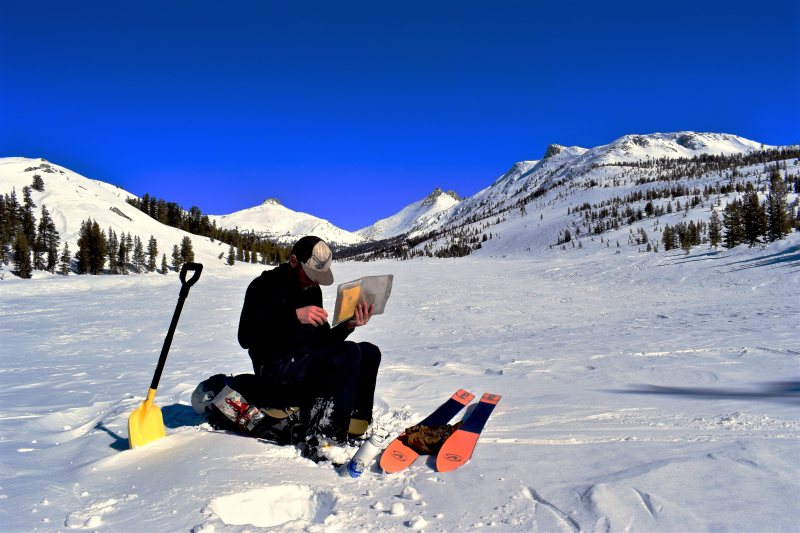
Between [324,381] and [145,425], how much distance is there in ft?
4.80

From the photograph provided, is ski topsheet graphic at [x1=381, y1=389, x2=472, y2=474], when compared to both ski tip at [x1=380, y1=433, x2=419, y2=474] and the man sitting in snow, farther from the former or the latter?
the man sitting in snow

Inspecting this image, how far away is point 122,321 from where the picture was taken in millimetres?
13102

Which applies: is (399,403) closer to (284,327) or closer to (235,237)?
(284,327)

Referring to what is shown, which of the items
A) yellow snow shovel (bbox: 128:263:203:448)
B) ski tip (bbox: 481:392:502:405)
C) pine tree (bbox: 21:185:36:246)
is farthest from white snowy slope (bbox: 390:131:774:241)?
yellow snow shovel (bbox: 128:263:203:448)

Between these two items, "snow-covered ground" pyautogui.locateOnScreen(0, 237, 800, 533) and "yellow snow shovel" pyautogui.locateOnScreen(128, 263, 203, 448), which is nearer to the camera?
"snow-covered ground" pyautogui.locateOnScreen(0, 237, 800, 533)

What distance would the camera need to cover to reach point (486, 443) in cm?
332

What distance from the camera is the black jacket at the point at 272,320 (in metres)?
3.25

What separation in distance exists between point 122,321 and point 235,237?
77.0 meters

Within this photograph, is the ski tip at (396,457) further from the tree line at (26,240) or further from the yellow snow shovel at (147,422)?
the tree line at (26,240)

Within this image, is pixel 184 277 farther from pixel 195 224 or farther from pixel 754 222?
pixel 195 224

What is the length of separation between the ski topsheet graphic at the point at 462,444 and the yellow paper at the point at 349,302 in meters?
1.37

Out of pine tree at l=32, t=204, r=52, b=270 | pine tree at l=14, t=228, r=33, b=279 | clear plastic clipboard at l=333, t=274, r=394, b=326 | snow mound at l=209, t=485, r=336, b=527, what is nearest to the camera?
snow mound at l=209, t=485, r=336, b=527

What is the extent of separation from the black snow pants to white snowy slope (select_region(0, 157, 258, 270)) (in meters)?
52.4

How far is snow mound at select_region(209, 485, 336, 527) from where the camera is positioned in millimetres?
2342
